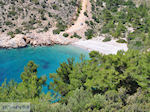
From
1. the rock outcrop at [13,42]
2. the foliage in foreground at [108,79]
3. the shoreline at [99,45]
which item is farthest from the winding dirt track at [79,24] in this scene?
the foliage in foreground at [108,79]

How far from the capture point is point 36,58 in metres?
40.9

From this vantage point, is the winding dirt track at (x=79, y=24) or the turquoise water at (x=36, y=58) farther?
the winding dirt track at (x=79, y=24)

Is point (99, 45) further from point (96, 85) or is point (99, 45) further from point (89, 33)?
point (96, 85)

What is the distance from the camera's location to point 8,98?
15844 millimetres

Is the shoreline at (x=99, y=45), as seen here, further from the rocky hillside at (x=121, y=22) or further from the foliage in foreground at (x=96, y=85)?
the foliage in foreground at (x=96, y=85)

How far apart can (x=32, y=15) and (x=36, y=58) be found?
24.6 m

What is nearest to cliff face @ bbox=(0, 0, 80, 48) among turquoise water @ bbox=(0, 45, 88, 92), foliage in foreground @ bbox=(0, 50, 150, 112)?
turquoise water @ bbox=(0, 45, 88, 92)

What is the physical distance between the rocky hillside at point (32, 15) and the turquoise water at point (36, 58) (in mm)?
10184

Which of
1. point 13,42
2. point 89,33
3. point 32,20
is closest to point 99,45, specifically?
point 89,33

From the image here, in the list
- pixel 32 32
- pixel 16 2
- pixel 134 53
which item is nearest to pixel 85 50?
pixel 32 32

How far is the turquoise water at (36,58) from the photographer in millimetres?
34438

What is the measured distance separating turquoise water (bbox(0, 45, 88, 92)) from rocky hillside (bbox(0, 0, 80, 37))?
10.2 meters

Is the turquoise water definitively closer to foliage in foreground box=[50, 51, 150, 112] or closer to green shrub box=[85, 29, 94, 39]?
green shrub box=[85, 29, 94, 39]

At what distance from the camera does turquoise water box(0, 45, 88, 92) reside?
34.4 meters
